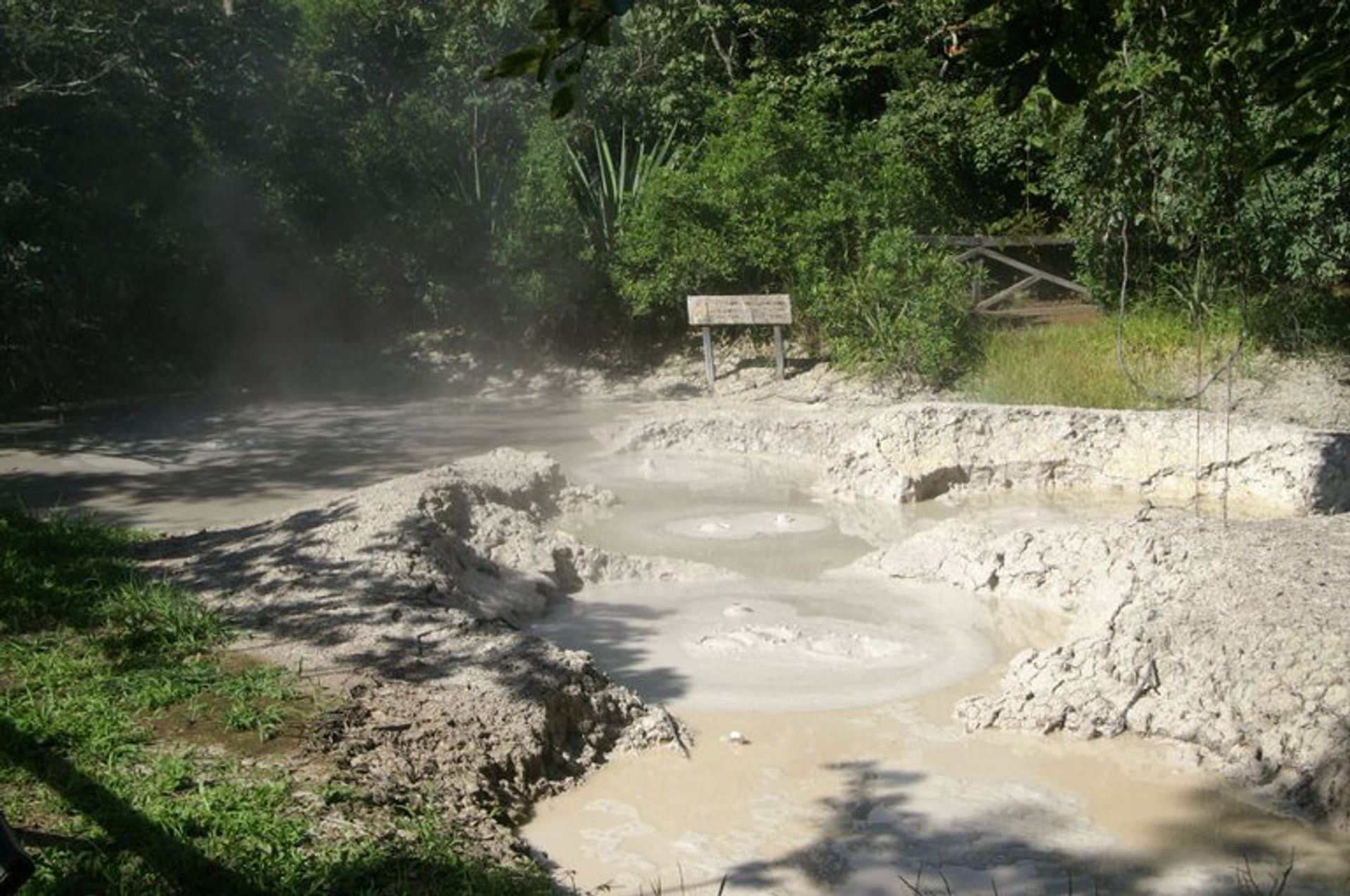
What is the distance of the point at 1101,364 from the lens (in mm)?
13078

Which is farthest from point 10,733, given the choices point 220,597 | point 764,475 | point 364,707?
point 764,475

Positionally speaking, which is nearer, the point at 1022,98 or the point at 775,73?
the point at 1022,98

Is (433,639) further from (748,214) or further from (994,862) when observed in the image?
(748,214)

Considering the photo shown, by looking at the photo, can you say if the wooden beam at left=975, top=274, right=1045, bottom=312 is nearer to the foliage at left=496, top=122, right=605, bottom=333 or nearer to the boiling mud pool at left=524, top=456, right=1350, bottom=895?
the foliage at left=496, top=122, right=605, bottom=333

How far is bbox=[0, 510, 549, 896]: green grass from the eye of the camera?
12.1 feet

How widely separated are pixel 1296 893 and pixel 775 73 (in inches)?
679

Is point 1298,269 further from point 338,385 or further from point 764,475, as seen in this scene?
point 338,385

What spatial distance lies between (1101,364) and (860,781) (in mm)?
8750

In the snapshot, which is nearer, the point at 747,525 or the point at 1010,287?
the point at 747,525

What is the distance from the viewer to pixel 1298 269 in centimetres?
1334

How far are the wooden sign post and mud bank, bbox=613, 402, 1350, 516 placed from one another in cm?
373

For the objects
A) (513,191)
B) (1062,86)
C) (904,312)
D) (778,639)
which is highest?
(513,191)

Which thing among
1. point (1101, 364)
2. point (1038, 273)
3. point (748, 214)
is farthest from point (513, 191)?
point (1101, 364)

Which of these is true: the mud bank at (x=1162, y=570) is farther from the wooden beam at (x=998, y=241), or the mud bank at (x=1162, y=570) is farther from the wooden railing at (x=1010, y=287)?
the wooden beam at (x=998, y=241)
